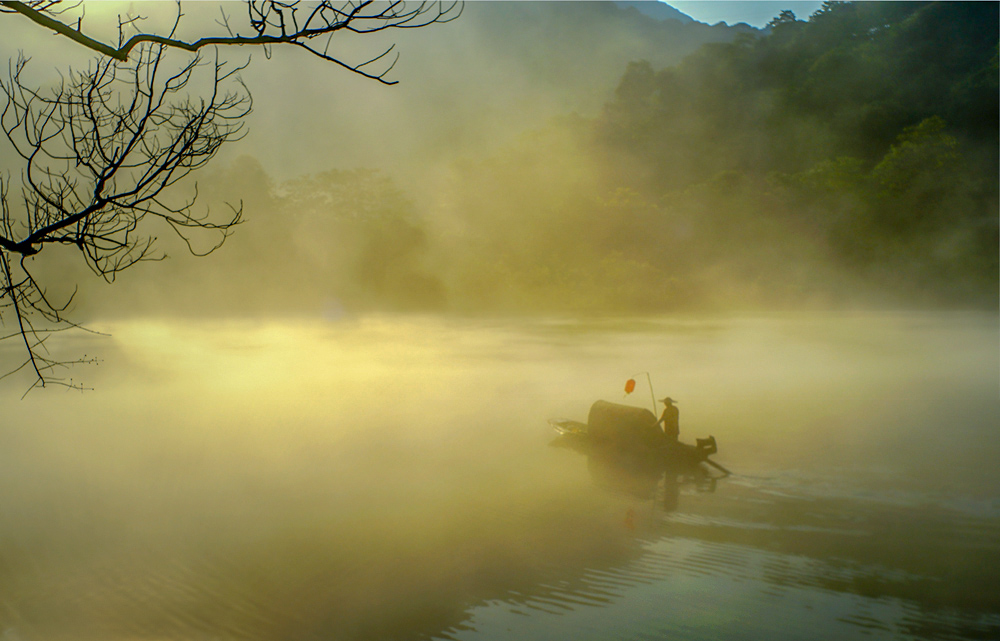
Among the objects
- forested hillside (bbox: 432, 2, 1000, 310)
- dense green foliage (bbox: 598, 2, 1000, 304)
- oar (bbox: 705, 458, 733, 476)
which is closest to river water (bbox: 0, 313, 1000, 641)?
oar (bbox: 705, 458, 733, 476)

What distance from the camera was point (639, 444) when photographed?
27.8 ft

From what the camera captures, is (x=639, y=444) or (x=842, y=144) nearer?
(x=639, y=444)

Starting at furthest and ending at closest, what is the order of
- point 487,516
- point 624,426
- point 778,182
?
point 778,182 → point 624,426 → point 487,516

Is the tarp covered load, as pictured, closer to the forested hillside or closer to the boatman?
the boatman

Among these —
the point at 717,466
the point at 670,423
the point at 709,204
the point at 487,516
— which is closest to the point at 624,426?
the point at 670,423

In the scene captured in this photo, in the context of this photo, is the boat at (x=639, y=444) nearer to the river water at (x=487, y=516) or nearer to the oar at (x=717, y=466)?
the oar at (x=717, y=466)

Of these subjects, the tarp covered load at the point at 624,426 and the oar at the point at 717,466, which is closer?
the oar at the point at 717,466

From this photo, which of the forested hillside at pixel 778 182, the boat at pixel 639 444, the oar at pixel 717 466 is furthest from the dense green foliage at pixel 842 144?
the boat at pixel 639 444

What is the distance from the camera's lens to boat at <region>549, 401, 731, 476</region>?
8305 millimetres

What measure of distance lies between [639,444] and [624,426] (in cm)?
30

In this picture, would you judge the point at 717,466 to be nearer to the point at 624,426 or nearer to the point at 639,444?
the point at 639,444

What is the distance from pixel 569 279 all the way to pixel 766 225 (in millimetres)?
11517

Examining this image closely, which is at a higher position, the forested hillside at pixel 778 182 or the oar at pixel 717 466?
the forested hillside at pixel 778 182

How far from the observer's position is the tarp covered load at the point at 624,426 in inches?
331
